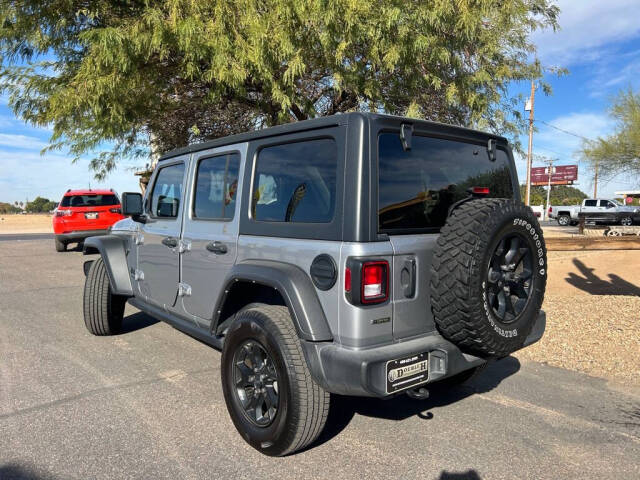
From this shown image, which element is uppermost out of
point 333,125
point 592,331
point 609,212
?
point 333,125

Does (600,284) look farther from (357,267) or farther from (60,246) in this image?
(60,246)

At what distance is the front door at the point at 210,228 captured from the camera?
10.9 ft

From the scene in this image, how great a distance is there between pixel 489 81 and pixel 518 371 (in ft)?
18.3

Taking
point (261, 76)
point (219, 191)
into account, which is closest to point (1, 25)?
point (261, 76)

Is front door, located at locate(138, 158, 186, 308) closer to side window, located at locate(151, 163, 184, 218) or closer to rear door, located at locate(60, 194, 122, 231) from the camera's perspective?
side window, located at locate(151, 163, 184, 218)

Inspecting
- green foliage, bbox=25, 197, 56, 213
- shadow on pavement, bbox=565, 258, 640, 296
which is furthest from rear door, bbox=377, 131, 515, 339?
green foliage, bbox=25, 197, 56, 213

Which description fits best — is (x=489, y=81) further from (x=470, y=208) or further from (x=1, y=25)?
(x=1, y=25)

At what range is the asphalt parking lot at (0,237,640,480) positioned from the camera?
2.70m

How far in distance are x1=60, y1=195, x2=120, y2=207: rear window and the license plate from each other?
13.0m

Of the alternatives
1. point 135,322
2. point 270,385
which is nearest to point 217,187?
Answer: point 270,385

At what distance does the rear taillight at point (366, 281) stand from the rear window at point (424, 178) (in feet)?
0.77

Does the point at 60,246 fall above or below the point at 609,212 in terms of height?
below

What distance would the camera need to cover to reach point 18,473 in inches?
103

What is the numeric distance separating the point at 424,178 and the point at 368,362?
116 cm
